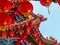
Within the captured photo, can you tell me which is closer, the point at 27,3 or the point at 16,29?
the point at 27,3

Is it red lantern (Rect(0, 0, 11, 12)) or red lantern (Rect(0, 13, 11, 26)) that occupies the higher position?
red lantern (Rect(0, 0, 11, 12))

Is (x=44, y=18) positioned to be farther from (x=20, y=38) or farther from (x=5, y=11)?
(x=5, y=11)

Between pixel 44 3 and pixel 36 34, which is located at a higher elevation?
pixel 44 3

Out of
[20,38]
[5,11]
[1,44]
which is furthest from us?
[20,38]

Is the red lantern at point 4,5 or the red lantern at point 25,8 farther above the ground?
the red lantern at point 4,5

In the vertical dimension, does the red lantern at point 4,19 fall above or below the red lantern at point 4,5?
below

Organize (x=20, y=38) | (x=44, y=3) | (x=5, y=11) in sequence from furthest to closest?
(x=20, y=38) → (x=44, y=3) → (x=5, y=11)

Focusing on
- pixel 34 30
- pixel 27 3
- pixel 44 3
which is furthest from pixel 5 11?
pixel 34 30

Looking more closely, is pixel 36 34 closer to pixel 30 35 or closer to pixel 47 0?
pixel 30 35

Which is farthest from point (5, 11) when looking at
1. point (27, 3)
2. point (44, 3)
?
point (44, 3)

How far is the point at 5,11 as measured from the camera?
98 cm

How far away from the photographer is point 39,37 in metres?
3.03

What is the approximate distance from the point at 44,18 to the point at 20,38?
0.39 m

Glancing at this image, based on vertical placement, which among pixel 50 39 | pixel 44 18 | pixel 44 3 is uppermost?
pixel 44 3
